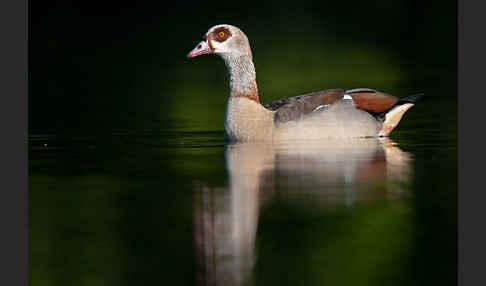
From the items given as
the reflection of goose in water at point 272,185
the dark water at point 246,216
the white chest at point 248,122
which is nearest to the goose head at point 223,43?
the white chest at point 248,122

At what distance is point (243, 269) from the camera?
862 cm

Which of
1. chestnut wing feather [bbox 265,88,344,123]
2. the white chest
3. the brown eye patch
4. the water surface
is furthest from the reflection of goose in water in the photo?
the brown eye patch

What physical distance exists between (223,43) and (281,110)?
1397 millimetres

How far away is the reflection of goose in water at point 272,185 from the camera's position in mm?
9086

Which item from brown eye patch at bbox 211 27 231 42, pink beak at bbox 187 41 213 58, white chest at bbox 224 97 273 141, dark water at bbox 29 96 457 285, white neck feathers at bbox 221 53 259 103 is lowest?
dark water at bbox 29 96 457 285

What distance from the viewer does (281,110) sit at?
640 inches

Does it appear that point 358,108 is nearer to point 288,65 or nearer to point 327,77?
point 327,77

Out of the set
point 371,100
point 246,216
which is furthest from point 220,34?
point 246,216

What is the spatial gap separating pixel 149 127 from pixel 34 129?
2.03m

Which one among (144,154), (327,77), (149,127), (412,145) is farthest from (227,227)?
(327,77)

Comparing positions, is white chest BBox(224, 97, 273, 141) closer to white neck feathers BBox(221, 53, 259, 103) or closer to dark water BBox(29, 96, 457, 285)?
white neck feathers BBox(221, 53, 259, 103)

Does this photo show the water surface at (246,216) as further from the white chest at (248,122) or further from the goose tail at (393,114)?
the goose tail at (393,114)

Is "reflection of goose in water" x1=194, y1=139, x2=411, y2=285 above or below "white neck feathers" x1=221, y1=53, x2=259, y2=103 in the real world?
below

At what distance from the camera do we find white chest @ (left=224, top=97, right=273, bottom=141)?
637 inches
